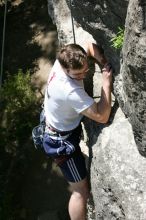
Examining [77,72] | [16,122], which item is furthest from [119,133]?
[16,122]

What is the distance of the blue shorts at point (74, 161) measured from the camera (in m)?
5.19

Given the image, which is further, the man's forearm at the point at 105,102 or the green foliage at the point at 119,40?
the man's forearm at the point at 105,102

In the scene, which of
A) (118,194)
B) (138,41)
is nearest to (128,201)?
(118,194)

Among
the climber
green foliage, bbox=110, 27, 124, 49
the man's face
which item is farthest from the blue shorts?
green foliage, bbox=110, 27, 124, 49

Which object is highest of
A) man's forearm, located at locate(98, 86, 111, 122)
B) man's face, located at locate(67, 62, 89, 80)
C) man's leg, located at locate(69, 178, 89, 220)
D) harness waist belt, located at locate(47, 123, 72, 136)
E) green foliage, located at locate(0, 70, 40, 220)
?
man's face, located at locate(67, 62, 89, 80)

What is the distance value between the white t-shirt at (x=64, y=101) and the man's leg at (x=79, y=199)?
28.6 inches

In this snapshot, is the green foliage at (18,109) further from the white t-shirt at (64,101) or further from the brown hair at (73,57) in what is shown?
the brown hair at (73,57)

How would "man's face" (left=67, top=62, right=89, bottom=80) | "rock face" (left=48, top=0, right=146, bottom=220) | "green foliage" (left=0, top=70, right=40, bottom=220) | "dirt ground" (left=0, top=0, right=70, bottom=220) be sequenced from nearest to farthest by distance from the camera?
"rock face" (left=48, top=0, right=146, bottom=220)
"man's face" (left=67, top=62, right=89, bottom=80)
"dirt ground" (left=0, top=0, right=70, bottom=220)
"green foliage" (left=0, top=70, right=40, bottom=220)

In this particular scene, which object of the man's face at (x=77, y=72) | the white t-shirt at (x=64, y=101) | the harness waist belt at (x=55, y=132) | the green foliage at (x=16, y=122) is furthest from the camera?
the green foliage at (x=16, y=122)

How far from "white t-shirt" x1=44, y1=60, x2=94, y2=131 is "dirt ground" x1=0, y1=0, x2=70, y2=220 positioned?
2.14 metres

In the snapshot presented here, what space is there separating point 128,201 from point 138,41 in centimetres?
152

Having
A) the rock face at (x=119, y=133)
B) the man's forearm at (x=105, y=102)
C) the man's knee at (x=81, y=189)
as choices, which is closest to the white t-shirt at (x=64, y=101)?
the man's forearm at (x=105, y=102)

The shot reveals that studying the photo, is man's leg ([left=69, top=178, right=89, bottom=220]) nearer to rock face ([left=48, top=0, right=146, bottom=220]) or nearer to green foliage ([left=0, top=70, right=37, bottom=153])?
rock face ([left=48, top=0, right=146, bottom=220])

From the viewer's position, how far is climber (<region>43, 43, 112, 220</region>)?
457 cm
